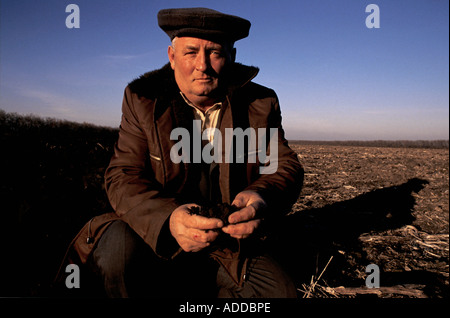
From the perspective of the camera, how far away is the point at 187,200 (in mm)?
2531

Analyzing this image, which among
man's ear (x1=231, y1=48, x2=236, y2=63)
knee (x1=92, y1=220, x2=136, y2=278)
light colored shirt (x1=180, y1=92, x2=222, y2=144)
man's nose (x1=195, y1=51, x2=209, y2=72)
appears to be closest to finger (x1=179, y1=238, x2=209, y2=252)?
knee (x1=92, y1=220, x2=136, y2=278)

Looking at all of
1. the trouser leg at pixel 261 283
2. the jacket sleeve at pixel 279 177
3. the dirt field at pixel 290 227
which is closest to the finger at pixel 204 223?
the jacket sleeve at pixel 279 177

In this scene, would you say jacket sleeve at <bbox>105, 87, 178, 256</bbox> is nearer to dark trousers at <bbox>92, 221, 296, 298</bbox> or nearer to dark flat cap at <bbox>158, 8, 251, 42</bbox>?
dark trousers at <bbox>92, 221, 296, 298</bbox>

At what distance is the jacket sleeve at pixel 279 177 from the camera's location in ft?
7.66

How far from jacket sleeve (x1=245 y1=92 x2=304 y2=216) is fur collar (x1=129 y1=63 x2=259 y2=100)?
1.33ft

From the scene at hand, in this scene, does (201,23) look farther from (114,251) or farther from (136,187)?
(114,251)

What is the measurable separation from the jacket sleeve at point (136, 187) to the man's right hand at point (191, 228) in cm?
10

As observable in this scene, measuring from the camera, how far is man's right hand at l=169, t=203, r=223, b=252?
174 cm

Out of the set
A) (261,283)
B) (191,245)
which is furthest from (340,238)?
(191,245)

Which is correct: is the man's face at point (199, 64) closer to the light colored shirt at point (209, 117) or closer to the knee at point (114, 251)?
the light colored shirt at point (209, 117)

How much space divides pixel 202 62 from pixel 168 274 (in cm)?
191

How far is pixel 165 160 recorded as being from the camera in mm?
2387
